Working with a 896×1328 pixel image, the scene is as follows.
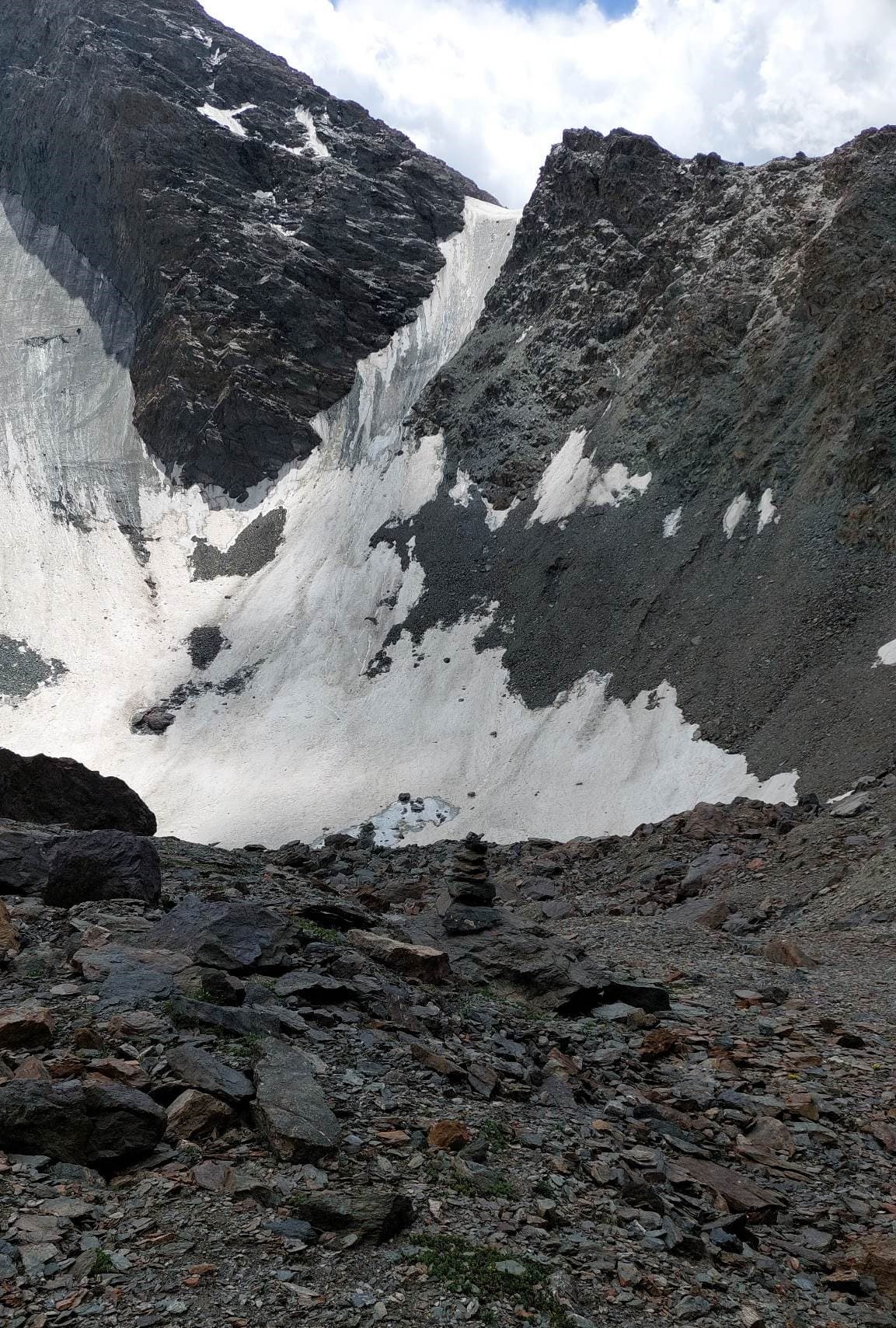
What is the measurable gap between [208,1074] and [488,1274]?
2.70 meters

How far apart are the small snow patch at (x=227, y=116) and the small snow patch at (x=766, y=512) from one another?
74.2 meters

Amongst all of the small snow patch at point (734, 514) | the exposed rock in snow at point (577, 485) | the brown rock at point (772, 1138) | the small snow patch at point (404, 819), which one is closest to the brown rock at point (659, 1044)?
the brown rock at point (772, 1138)

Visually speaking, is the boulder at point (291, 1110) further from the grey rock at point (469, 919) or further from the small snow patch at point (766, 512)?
the small snow patch at point (766, 512)

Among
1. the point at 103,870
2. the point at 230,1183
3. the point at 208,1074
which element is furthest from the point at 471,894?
the point at 230,1183

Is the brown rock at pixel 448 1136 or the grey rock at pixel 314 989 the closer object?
the brown rock at pixel 448 1136

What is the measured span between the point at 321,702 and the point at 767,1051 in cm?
4812

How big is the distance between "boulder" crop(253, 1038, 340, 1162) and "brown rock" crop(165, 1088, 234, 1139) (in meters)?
0.28

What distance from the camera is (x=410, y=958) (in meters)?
12.2

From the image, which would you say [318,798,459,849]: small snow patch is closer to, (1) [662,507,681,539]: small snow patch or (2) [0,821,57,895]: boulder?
(1) [662,507,681,539]: small snow patch

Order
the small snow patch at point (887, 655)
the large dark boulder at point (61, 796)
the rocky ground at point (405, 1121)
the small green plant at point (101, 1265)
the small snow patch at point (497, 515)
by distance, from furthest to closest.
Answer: the small snow patch at point (497, 515)
the small snow patch at point (887, 655)
the large dark boulder at point (61, 796)
the rocky ground at point (405, 1121)
the small green plant at point (101, 1265)

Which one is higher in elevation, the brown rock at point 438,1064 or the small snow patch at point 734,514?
the small snow patch at point 734,514

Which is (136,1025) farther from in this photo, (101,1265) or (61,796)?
(61,796)

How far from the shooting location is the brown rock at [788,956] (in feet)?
53.7

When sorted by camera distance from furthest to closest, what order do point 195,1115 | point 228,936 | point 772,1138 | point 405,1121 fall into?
point 228,936 < point 772,1138 < point 405,1121 < point 195,1115
